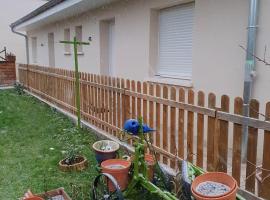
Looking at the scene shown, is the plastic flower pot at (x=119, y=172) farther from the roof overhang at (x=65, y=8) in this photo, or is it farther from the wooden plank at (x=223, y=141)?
the roof overhang at (x=65, y=8)

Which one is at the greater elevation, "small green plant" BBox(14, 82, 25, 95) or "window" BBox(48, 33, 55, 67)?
"window" BBox(48, 33, 55, 67)

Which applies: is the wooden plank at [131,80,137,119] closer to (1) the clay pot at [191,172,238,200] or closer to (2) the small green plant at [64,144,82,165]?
(2) the small green plant at [64,144,82,165]

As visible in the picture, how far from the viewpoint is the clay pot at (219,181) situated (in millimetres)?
2477

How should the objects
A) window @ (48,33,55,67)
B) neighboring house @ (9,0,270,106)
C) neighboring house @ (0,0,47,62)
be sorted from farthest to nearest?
neighboring house @ (0,0,47,62), window @ (48,33,55,67), neighboring house @ (9,0,270,106)

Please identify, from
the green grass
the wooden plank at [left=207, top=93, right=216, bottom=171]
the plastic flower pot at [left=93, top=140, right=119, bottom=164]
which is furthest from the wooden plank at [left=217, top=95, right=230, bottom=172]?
the green grass

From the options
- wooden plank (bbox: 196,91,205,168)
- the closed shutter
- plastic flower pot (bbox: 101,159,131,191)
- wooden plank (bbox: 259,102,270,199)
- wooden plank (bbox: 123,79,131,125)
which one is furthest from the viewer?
the closed shutter

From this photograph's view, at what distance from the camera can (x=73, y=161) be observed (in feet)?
16.4

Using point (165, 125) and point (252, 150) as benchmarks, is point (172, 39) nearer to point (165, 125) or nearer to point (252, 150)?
point (165, 125)

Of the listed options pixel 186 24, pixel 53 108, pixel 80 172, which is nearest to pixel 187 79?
pixel 186 24

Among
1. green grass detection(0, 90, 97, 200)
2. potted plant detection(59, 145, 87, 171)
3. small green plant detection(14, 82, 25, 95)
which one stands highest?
small green plant detection(14, 82, 25, 95)

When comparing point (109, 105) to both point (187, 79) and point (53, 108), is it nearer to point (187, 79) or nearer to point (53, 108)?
point (187, 79)

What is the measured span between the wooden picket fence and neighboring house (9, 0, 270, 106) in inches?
28.5

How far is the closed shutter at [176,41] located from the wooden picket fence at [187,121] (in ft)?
4.72

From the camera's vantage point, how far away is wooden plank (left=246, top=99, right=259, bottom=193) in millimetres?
2988
